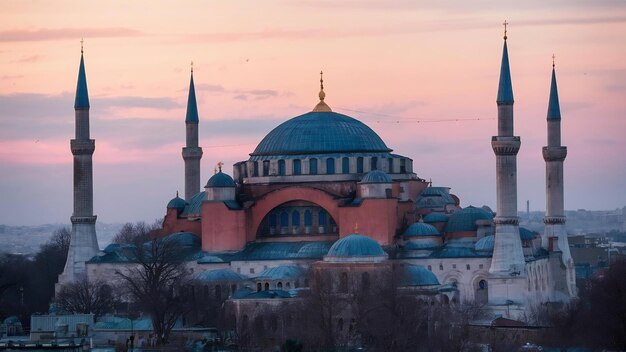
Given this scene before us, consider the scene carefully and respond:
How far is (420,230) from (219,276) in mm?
5914

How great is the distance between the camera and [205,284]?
5334cm

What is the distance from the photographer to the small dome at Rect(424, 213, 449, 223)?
187 ft

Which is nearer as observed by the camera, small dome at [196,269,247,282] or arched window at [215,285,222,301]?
→ arched window at [215,285,222,301]

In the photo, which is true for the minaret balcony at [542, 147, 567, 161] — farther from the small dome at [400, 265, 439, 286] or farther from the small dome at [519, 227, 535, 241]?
the small dome at [400, 265, 439, 286]

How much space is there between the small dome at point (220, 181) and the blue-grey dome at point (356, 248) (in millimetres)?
6642

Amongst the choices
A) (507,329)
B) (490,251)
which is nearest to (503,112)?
(490,251)

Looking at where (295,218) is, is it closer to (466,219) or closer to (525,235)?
(466,219)

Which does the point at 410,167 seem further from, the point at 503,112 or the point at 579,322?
the point at 579,322

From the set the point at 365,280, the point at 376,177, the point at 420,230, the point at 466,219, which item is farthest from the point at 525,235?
the point at 365,280

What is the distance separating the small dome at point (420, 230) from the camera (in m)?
55.4

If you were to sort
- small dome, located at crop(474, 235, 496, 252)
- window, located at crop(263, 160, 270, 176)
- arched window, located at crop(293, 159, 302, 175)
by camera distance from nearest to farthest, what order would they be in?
small dome, located at crop(474, 235, 496, 252) → arched window, located at crop(293, 159, 302, 175) → window, located at crop(263, 160, 270, 176)

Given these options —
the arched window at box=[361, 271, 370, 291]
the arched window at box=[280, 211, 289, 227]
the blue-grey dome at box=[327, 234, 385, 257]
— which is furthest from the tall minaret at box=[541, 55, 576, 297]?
the arched window at box=[361, 271, 370, 291]

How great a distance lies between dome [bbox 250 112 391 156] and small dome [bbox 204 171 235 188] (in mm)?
1959

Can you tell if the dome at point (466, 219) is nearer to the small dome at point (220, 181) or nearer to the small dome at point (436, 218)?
the small dome at point (436, 218)
